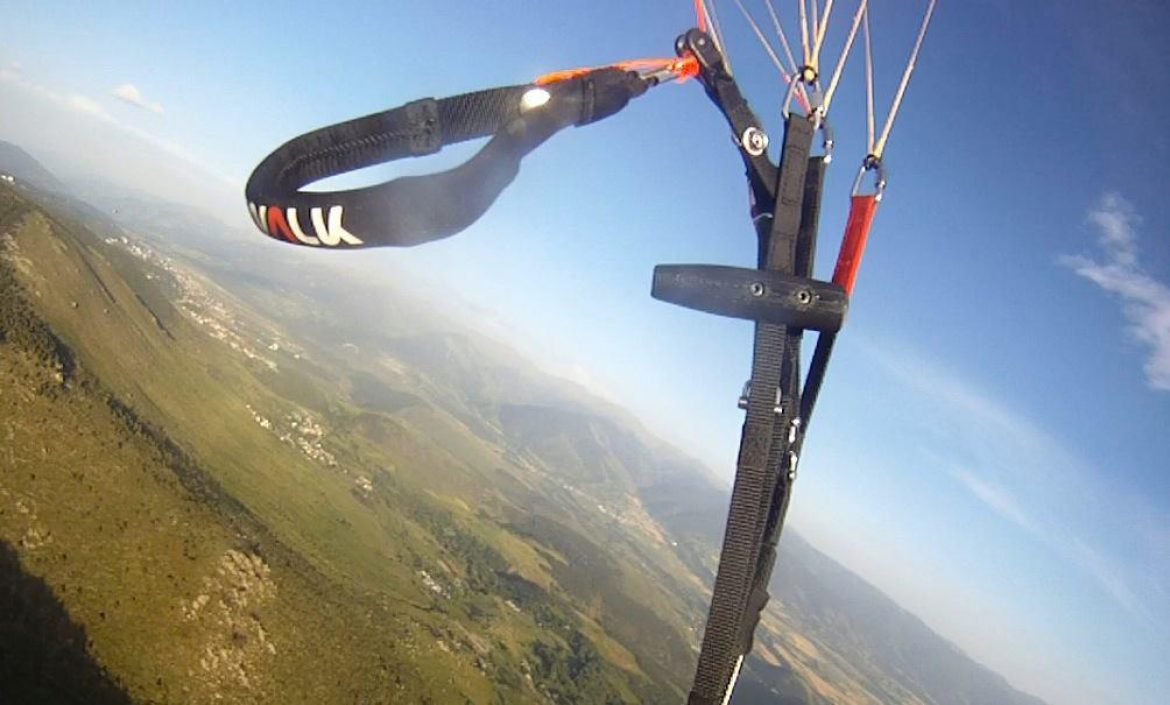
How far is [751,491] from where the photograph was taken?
8.32 ft

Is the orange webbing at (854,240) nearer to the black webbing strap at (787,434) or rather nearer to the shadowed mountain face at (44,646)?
the black webbing strap at (787,434)

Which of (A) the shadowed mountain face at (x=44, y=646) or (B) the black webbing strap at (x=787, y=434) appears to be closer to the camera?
(B) the black webbing strap at (x=787, y=434)

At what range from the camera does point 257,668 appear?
304 feet

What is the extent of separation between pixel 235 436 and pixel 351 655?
91.6m

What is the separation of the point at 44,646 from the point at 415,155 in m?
110

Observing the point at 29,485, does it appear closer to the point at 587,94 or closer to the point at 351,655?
the point at 351,655

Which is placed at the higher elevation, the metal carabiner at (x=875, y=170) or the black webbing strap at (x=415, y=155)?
the metal carabiner at (x=875, y=170)

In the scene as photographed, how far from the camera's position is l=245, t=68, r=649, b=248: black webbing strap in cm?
243

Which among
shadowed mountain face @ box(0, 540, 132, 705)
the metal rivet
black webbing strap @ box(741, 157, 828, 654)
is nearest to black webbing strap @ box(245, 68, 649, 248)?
the metal rivet

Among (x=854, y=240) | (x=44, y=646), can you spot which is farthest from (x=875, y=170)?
(x=44, y=646)

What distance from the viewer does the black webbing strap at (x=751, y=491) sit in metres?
2.53

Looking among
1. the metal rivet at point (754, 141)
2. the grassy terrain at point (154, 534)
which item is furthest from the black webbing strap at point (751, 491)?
the grassy terrain at point (154, 534)

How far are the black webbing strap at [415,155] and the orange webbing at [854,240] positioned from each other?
1.29 metres

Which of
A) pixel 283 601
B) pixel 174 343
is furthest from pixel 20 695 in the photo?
pixel 174 343
